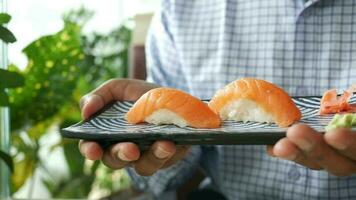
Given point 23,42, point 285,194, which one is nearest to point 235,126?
point 285,194

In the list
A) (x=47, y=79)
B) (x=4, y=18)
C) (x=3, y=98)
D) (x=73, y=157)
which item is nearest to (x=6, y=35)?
(x=4, y=18)

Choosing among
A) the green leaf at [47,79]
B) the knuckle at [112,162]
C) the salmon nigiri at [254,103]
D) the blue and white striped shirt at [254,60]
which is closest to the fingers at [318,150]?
the salmon nigiri at [254,103]

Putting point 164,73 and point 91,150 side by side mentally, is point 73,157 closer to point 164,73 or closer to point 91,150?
point 164,73

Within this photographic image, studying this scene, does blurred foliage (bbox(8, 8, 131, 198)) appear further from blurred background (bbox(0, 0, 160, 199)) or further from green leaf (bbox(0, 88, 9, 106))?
green leaf (bbox(0, 88, 9, 106))

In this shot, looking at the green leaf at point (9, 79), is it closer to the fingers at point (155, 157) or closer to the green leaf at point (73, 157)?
the fingers at point (155, 157)

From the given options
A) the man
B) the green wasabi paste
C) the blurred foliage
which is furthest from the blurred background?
the green wasabi paste

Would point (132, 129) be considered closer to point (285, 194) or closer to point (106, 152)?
point (106, 152)
